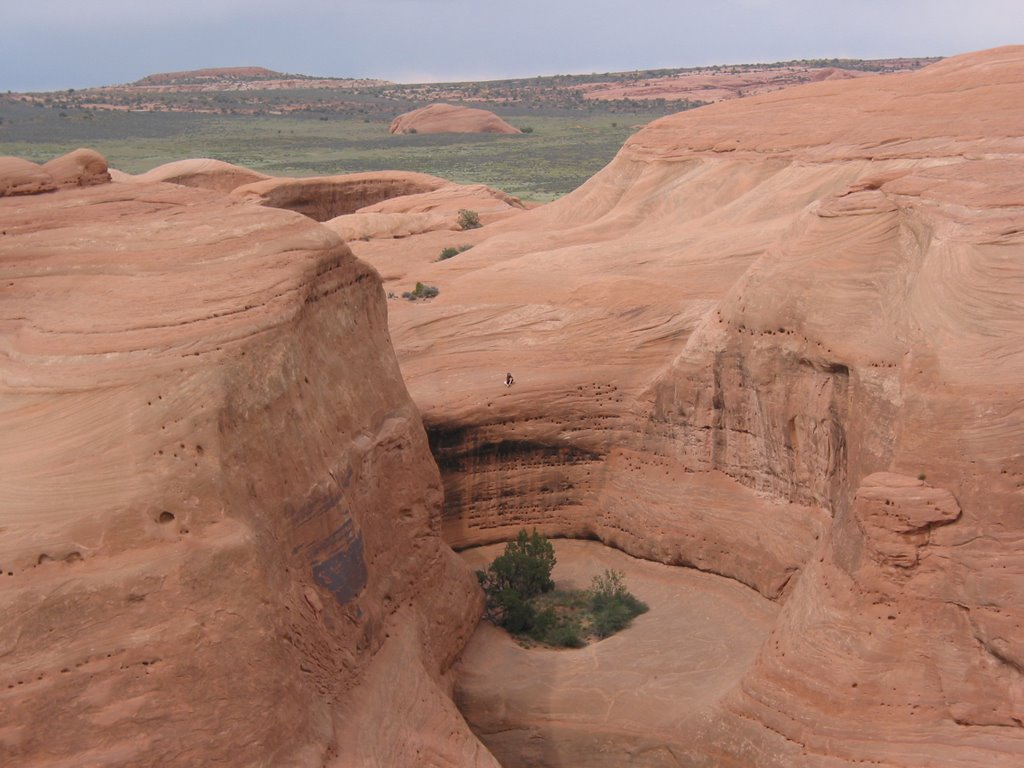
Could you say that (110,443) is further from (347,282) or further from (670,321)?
(670,321)

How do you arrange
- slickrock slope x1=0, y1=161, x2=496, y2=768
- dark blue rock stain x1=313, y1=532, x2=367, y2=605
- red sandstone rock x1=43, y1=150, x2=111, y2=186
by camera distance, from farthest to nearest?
red sandstone rock x1=43, y1=150, x2=111, y2=186
dark blue rock stain x1=313, y1=532, x2=367, y2=605
slickrock slope x1=0, y1=161, x2=496, y2=768

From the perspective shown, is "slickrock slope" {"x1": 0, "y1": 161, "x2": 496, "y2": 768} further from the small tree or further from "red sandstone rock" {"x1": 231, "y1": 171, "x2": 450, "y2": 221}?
"red sandstone rock" {"x1": 231, "y1": 171, "x2": 450, "y2": 221}

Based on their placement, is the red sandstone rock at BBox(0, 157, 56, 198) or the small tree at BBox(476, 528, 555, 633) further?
the small tree at BBox(476, 528, 555, 633)

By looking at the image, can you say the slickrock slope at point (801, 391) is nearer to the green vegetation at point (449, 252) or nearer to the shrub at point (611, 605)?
the shrub at point (611, 605)

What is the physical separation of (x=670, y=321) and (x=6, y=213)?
393 inches

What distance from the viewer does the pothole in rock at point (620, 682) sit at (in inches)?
573

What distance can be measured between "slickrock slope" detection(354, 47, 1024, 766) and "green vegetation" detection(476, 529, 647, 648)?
4.06 feet

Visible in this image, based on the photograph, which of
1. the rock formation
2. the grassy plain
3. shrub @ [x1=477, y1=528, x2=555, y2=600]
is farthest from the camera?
the grassy plain

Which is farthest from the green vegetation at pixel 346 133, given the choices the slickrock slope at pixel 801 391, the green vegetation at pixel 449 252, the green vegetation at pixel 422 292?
the slickrock slope at pixel 801 391

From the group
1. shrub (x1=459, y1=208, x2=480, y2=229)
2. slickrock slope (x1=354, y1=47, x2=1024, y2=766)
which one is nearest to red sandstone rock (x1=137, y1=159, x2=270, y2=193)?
shrub (x1=459, y1=208, x2=480, y2=229)

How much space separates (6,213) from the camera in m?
13.9

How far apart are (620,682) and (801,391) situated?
14.5 ft

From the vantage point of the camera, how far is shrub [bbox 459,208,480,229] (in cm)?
3462

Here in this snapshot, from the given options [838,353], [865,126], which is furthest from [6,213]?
[865,126]
